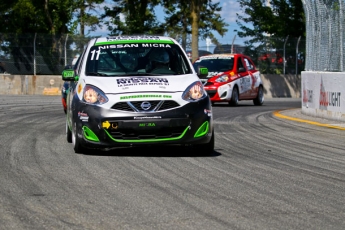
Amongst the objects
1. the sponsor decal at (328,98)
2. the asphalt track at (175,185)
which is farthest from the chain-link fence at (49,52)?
the asphalt track at (175,185)

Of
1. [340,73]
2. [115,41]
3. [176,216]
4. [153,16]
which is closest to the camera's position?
[176,216]

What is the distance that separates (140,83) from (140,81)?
3.5 inches

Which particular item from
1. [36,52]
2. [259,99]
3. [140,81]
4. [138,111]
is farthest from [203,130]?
[36,52]

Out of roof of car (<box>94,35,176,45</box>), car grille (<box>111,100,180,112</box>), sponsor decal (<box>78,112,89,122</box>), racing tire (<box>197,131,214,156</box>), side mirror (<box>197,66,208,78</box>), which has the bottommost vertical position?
racing tire (<box>197,131,214,156</box>)

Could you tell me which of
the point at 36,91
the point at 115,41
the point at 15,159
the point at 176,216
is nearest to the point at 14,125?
the point at 115,41

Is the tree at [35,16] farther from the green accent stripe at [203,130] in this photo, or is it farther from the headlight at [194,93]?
the green accent stripe at [203,130]

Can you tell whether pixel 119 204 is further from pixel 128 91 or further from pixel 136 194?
pixel 128 91

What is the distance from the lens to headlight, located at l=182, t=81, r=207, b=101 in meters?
9.90

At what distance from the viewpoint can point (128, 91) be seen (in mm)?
9805

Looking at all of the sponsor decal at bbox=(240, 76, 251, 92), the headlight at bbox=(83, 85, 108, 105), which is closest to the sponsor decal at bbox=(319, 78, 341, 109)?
the sponsor decal at bbox=(240, 76, 251, 92)

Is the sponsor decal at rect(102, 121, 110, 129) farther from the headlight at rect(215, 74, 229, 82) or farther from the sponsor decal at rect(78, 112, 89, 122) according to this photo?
the headlight at rect(215, 74, 229, 82)

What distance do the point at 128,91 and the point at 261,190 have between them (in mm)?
2814

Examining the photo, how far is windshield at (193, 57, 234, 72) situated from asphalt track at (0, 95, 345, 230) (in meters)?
10.9

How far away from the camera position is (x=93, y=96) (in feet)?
32.6
